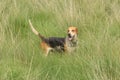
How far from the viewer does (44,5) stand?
5.69m

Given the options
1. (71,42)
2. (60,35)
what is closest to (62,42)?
(71,42)

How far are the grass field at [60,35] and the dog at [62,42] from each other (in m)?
0.09

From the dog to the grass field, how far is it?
0.28ft

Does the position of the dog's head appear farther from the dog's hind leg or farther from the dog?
the dog's hind leg

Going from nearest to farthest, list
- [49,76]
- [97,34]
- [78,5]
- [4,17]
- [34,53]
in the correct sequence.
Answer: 1. [49,76]
2. [34,53]
3. [97,34]
4. [4,17]
5. [78,5]

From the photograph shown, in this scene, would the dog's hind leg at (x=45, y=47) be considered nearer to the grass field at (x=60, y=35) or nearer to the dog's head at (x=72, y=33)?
the grass field at (x=60, y=35)

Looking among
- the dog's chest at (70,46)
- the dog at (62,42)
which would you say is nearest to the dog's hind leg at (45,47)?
the dog at (62,42)

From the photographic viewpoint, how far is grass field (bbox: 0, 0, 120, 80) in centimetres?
358

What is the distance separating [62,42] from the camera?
178 inches

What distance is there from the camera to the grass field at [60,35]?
358 cm

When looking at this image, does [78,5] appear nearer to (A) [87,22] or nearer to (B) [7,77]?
(A) [87,22]

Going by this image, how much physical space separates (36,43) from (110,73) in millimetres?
1458

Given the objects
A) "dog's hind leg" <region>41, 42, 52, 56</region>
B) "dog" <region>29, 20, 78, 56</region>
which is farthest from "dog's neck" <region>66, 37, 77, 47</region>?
"dog's hind leg" <region>41, 42, 52, 56</region>

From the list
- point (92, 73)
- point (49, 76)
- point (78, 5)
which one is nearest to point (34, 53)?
point (49, 76)
